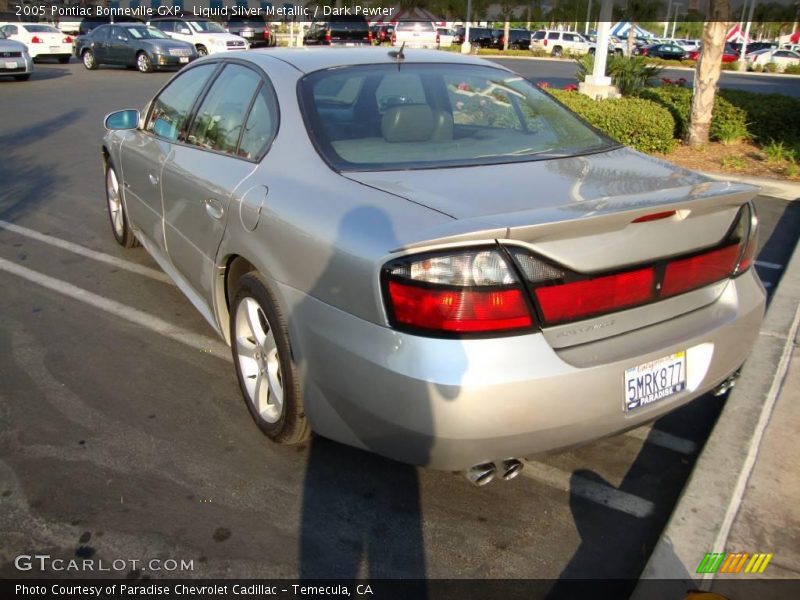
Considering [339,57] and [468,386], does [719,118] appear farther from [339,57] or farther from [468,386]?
[468,386]

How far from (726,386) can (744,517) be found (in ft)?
1.81

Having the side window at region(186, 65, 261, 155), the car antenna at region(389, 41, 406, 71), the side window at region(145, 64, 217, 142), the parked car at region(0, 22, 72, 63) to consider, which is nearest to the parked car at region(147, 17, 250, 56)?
the parked car at region(0, 22, 72, 63)

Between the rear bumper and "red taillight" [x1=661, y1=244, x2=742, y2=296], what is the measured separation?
0.13m

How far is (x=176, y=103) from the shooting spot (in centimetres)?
458

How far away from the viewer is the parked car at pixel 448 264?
7.73 feet

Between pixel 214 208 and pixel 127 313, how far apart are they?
1.72 meters

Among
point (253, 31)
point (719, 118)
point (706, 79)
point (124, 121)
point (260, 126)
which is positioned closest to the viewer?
point (260, 126)

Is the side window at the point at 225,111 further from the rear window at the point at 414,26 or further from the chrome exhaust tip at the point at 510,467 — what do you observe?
the rear window at the point at 414,26

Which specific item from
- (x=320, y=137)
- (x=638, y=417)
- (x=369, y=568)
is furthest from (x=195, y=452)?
(x=638, y=417)

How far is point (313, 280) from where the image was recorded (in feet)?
8.91

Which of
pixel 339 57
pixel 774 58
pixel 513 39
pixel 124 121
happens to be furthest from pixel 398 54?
pixel 513 39

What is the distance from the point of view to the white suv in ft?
150

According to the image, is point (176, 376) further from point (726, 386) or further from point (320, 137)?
point (726, 386)

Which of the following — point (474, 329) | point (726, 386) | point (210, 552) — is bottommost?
point (210, 552)
